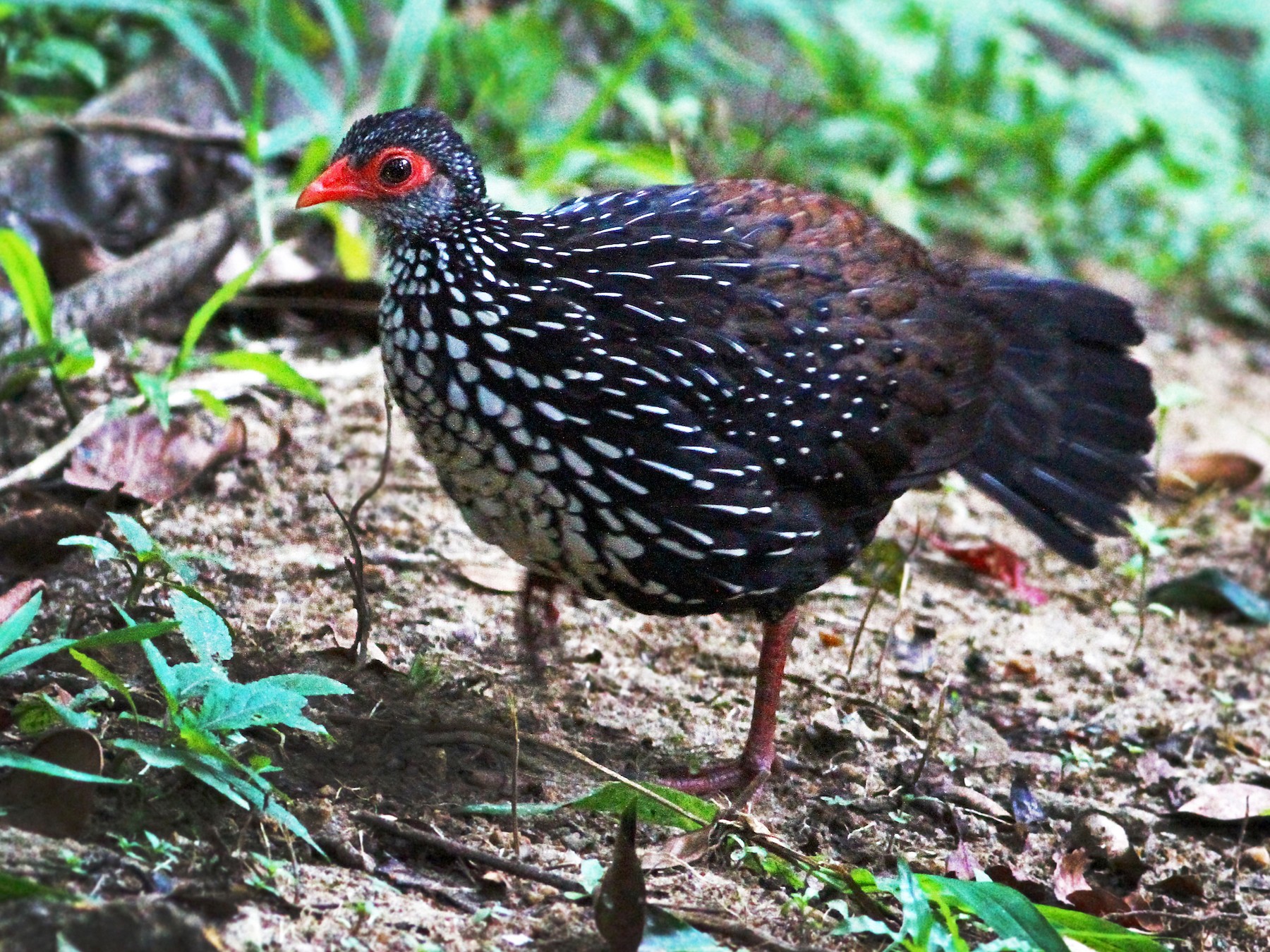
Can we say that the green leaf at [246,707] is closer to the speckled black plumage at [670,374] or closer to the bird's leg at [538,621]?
the speckled black plumage at [670,374]

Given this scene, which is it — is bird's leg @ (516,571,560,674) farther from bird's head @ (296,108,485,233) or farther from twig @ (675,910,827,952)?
twig @ (675,910,827,952)

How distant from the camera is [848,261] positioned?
3.95 metres

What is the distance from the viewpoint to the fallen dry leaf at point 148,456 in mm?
4281

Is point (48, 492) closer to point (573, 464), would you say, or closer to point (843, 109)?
point (573, 464)

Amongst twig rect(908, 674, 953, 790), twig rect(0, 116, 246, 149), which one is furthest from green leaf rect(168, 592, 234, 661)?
twig rect(0, 116, 246, 149)

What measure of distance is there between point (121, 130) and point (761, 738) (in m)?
3.63

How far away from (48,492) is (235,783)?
5.78ft

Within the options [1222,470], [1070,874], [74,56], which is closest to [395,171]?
[1070,874]

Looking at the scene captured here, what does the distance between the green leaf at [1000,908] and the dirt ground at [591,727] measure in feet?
0.69

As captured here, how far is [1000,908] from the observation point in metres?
3.01

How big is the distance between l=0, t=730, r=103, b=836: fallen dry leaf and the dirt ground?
0.05 m

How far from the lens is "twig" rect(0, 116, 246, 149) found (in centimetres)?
557

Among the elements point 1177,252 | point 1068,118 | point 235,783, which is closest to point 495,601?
point 235,783

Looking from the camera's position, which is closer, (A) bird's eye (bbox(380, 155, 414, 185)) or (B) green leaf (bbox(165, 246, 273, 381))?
(A) bird's eye (bbox(380, 155, 414, 185))
